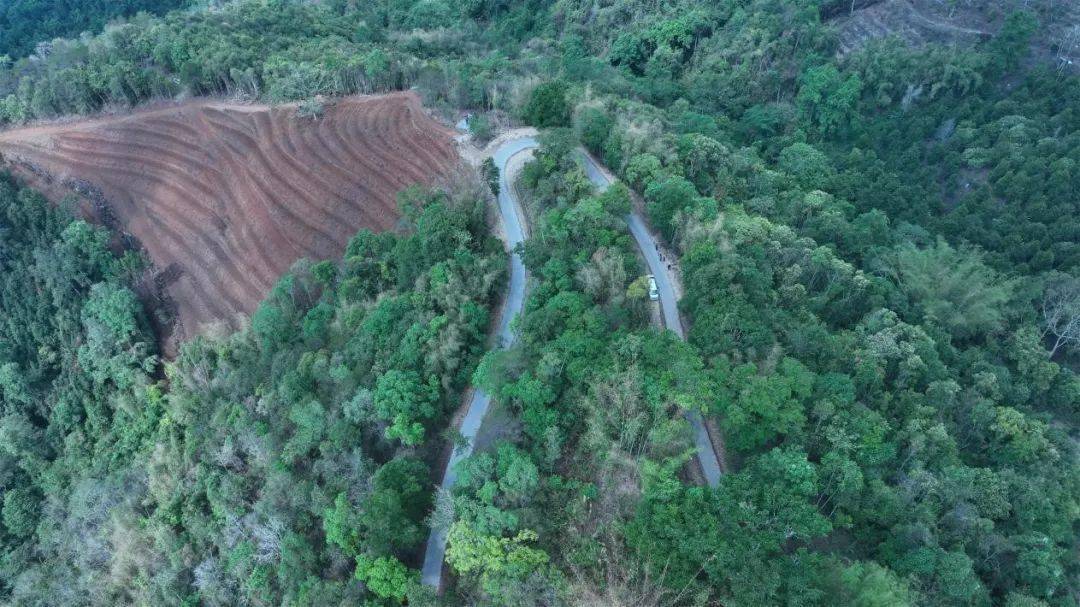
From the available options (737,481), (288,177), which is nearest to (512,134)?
(288,177)

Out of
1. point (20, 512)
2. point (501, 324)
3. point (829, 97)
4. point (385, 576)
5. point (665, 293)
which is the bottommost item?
point (20, 512)

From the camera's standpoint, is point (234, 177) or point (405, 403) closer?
point (405, 403)

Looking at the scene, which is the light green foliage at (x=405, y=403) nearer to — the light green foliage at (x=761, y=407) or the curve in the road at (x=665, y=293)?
the curve in the road at (x=665, y=293)

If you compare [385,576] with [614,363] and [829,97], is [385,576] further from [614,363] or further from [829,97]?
[829,97]

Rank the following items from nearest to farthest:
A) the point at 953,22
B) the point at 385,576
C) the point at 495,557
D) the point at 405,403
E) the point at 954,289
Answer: the point at 495,557 < the point at 385,576 < the point at 405,403 < the point at 954,289 < the point at 953,22

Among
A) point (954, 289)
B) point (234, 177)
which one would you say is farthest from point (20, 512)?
point (954, 289)

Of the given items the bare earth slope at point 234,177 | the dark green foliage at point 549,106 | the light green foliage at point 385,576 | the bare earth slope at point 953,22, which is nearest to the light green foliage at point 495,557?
the light green foliage at point 385,576
